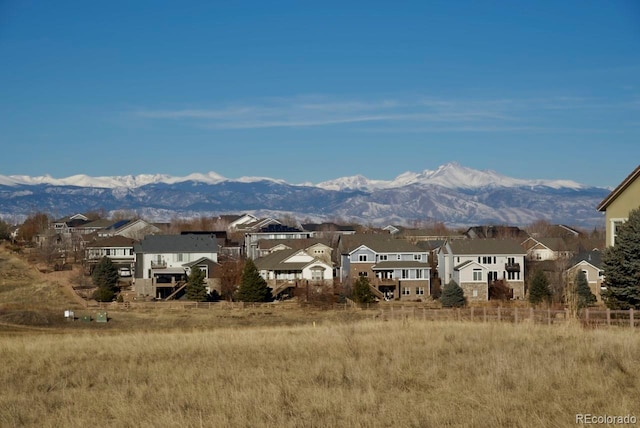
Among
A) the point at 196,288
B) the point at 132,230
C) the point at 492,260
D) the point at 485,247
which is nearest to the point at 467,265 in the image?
the point at 492,260

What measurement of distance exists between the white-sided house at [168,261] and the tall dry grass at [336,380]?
46.7 m

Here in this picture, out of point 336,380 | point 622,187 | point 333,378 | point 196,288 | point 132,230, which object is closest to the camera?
point 336,380

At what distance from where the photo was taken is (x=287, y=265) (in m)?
70.7

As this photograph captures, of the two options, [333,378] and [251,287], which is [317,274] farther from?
[333,378]

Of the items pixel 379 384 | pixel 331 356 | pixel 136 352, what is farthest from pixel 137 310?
pixel 379 384

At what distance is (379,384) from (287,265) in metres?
55.3

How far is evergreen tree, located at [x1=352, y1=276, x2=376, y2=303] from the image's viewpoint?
195 ft

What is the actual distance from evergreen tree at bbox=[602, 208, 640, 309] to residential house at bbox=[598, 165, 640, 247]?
1378 millimetres

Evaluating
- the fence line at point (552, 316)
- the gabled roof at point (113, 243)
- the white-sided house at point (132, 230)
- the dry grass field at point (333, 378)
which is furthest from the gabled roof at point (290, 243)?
the dry grass field at point (333, 378)

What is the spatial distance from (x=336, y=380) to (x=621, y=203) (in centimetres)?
2447

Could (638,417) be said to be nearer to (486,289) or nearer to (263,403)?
(263,403)

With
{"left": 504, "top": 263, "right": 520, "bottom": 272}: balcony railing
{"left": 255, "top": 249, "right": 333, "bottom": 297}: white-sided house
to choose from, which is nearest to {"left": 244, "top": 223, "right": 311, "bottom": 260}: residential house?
{"left": 255, "top": 249, "right": 333, "bottom": 297}: white-sided house

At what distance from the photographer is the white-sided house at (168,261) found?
7062 centimetres

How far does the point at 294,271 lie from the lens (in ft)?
232
